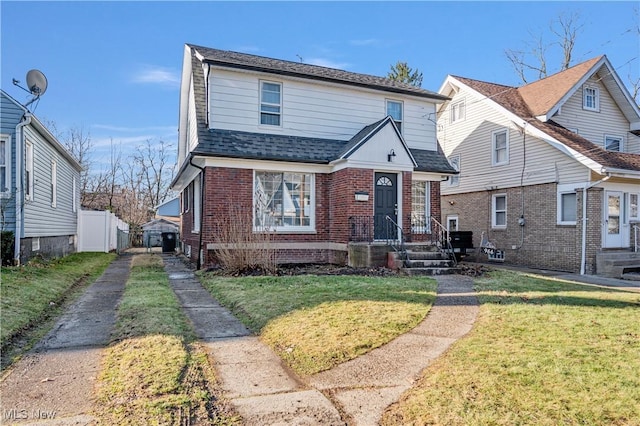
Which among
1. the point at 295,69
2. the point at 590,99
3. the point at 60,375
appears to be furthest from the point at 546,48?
the point at 60,375

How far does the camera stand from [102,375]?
13.3 ft

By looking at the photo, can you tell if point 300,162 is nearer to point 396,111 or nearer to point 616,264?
point 396,111

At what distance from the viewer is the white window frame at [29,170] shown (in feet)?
Result: 38.0

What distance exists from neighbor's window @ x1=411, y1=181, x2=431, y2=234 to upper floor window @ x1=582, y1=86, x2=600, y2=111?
28.6 ft

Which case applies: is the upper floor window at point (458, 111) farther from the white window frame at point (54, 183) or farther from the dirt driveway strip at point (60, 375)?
the dirt driveway strip at point (60, 375)

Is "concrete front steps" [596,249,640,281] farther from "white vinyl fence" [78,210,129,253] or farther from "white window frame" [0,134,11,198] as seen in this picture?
"white vinyl fence" [78,210,129,253]

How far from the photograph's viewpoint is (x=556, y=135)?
15.5 m

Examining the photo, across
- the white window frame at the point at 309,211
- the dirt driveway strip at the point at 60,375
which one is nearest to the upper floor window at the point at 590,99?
the white window frame at the point at 309,211

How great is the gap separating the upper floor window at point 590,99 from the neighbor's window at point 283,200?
12819mm

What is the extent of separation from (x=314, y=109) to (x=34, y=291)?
943cm

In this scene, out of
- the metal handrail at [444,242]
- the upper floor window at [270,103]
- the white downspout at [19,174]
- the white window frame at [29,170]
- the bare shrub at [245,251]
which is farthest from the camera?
the upper floor window at [270,103]

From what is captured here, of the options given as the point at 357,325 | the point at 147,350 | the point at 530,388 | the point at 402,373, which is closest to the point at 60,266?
the point at 147,350

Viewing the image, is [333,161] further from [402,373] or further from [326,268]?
Result: [402,373]

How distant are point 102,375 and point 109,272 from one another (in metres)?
9.74
